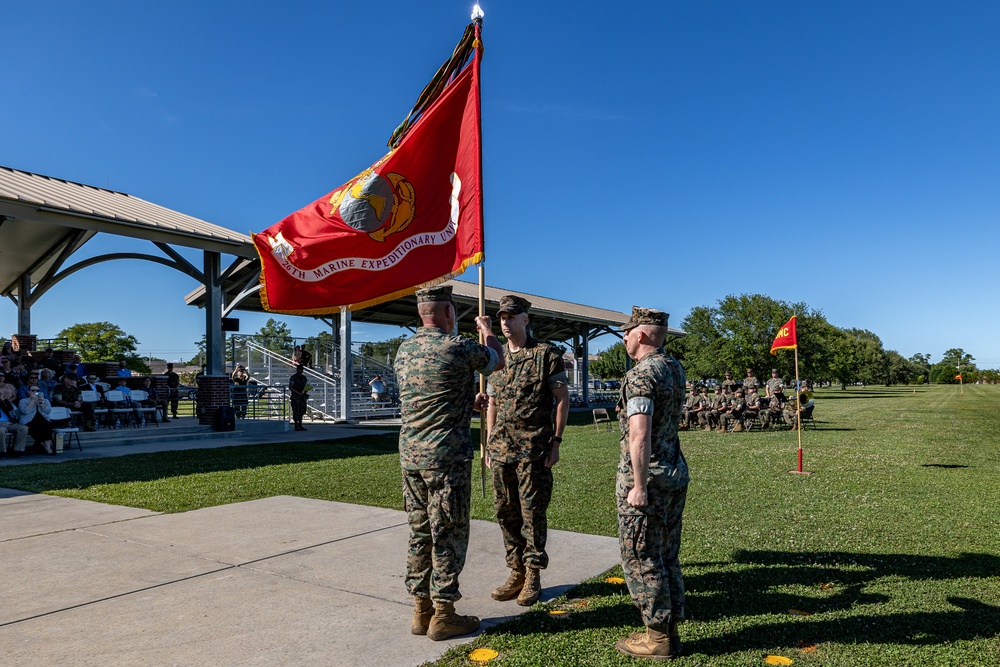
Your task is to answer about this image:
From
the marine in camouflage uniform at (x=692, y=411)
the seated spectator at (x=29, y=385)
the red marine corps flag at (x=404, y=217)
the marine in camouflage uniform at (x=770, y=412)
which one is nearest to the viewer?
the red marine corps flag at (x=404, y=217)

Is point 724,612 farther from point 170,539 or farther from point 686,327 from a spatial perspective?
point 686,327

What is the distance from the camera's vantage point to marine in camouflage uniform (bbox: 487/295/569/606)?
4570 millimetres

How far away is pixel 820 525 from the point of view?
6.93 m

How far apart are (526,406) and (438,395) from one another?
0.81 metres

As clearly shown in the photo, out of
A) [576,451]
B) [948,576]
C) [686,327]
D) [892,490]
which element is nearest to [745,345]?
[686,327]

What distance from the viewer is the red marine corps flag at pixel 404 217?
6.25 m

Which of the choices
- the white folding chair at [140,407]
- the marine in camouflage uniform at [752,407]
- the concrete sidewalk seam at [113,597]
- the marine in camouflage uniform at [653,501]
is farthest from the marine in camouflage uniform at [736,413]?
the marine in camouflage uniform at [653,501]

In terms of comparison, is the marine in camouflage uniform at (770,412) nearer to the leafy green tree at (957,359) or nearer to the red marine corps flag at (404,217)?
the red marine corps flag at (404,217)

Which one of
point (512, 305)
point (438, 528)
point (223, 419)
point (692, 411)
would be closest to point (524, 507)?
point (438, 528)

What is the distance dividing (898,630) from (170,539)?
5801mm

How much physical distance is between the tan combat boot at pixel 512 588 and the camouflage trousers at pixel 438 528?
0.71 meters

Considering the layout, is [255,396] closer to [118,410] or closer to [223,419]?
[223,419]

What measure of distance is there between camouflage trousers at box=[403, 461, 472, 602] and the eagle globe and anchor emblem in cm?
315

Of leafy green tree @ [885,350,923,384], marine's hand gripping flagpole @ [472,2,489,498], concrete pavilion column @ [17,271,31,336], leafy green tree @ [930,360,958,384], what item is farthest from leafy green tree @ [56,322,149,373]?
leafy green tree @ [930,360,958,384]
